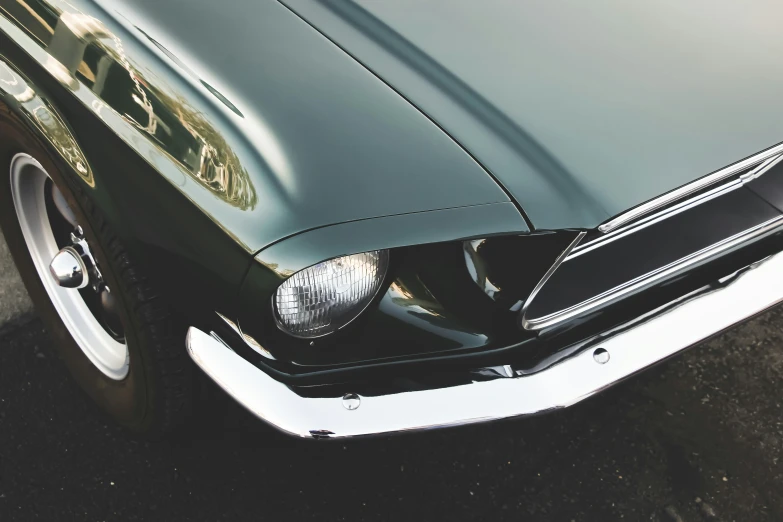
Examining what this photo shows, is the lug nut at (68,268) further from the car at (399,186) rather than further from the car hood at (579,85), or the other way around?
the car hood at (579,85)

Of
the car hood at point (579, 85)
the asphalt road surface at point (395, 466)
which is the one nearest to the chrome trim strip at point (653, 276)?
the car hood at point (579, 85)

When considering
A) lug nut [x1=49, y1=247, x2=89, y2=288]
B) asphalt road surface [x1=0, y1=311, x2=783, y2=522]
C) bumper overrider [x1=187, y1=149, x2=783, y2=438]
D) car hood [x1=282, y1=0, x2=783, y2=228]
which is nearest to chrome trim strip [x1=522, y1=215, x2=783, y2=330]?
bumper overrider [x1=187, y1=149, x2=783, y2=438]

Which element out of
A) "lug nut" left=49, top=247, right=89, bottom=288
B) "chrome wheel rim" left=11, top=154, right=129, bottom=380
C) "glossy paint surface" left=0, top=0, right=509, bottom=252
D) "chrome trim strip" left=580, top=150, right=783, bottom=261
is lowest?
"chrome wheel rim" left=11, top=154, right=129, bottom=380

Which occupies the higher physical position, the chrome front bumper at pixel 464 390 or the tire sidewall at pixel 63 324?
the chrome front bumper at pixel 464 390

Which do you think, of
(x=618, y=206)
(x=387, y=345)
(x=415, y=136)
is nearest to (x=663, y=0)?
(x=618, y=206)

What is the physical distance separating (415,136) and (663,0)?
32.2 inches

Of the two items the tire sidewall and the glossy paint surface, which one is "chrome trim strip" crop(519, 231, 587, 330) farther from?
the tire sidewall

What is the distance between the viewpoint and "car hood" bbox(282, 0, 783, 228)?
4.81ft

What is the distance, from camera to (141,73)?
1.49 m

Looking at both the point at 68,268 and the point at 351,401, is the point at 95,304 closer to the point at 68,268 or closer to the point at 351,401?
the point at 68,268

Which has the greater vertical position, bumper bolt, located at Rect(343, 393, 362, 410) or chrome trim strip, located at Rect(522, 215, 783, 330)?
chrome trim strip, located at Rect(522, 215, 783, 330)

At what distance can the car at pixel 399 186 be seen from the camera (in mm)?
1400

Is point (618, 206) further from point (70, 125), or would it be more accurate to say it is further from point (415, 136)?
point (70, 125)

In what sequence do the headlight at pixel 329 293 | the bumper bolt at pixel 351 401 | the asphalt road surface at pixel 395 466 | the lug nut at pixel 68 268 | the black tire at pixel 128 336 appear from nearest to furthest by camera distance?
the headlight at pixel 329 293, the bumper bolt at pixel 351 401, the black tire at pixel 128 336, the lug nut at pixel 68 268, the asphalt road surface at pixel 395 466
